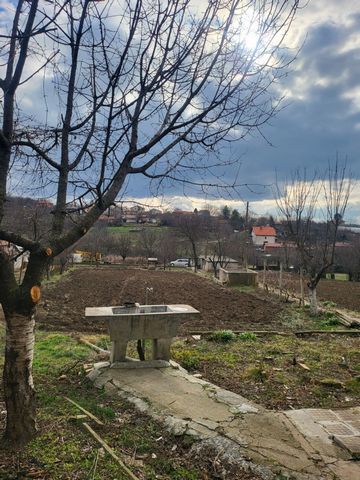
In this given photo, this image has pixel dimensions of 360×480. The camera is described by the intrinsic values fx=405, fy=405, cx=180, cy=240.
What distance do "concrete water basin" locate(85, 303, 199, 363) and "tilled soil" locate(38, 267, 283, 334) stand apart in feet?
12.2

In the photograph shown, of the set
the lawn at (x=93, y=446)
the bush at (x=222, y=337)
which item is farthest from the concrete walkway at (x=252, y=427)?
the bush at (x=222, y=337)

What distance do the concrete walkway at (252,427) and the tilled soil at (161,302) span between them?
465cm

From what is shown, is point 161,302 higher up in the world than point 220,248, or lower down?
lower down

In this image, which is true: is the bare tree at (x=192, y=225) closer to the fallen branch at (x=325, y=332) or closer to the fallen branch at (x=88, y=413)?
the fallen branch at (x=325, y=332)

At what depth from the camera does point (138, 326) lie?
5754 millimetres

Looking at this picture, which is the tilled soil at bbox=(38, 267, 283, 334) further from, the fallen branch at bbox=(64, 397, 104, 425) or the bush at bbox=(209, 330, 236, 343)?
the fallen branch at bbox=(64, 397, 104, 425)

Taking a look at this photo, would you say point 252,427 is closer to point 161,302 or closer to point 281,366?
point 281,366

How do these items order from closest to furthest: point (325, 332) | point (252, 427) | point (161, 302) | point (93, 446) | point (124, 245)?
point (93, 446)
point (252, 427)
point (325, 332)
point (161, 302)
point (124, 245)

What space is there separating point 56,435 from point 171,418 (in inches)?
44.4

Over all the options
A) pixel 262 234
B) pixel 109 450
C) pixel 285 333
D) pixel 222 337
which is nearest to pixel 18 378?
pixel 109 450

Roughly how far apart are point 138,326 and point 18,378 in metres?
2.45

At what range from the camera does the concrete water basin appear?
18.5 feet

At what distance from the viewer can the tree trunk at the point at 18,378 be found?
341 cm

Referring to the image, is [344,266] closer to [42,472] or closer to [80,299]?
[80,299]
